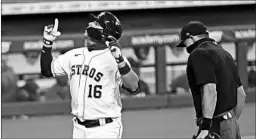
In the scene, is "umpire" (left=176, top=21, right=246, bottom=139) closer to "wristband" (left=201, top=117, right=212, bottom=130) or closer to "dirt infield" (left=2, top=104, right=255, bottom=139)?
"wristband" (left=201, top=117, right=212, bottom=130)

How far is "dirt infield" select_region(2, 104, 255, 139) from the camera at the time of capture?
1014 centimetres

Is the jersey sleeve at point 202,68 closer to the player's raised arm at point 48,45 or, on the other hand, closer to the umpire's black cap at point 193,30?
the umpire's black cap at point 193,30

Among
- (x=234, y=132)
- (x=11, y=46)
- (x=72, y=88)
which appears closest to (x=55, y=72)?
(x=72, y=88)

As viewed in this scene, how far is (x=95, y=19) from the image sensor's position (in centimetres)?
560

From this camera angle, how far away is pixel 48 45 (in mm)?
5688

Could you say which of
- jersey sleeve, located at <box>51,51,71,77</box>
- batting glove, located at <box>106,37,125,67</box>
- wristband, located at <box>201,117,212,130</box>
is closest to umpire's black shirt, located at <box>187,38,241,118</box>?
wristband, located at <box>201,117,212,130</box>

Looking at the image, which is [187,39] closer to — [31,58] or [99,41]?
[99,41]

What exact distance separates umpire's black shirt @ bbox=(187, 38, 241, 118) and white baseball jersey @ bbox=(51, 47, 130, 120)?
23.5 inches

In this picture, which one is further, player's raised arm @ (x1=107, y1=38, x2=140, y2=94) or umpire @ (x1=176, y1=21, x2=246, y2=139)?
umpire @ (x1=176, y1=21, x2=246, y2=139)

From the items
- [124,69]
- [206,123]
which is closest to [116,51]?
[124,69]

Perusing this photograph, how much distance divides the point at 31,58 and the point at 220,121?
23.0ft

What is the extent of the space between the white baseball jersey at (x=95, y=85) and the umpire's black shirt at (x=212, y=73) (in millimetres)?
598

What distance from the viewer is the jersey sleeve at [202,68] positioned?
210 inches

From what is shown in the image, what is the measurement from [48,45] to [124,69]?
31.3 inches
